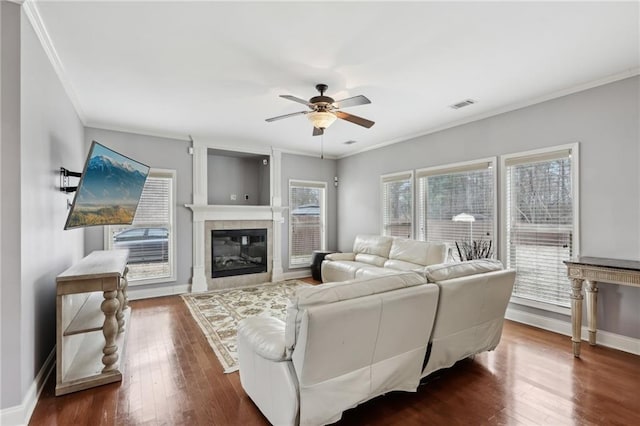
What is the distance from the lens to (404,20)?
219 centimetres

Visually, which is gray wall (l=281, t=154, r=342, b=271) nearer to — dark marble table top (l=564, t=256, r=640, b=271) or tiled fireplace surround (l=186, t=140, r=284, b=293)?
tiled fireplace surround (l=186, t=140, r=284, b=293)

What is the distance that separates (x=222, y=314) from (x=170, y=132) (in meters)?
3.11

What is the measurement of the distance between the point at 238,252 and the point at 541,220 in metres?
4.85

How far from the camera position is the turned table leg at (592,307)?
3.03m

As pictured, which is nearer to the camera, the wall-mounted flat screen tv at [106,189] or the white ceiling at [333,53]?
the white ceiling at [333,53]

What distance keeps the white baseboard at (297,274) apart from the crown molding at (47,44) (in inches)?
172

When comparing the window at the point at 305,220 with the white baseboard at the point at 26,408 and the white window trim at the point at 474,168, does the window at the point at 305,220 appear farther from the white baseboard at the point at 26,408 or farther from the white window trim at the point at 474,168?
the white baseboard at the point at 26,408

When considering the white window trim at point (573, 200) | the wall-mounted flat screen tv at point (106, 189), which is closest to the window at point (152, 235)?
the wall-mounted flat screen tv at point (106, 189)

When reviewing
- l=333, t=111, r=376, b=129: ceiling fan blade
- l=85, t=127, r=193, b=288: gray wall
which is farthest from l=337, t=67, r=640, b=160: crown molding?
l=85, t=127, r=193, b=288: gray wall

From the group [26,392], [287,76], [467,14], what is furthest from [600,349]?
[26,392]

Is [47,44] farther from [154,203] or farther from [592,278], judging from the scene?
[592,278]

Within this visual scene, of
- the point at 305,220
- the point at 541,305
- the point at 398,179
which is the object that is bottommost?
the point at 541,305

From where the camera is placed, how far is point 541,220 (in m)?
3.64

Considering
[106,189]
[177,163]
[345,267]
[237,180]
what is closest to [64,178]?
[106,189]
